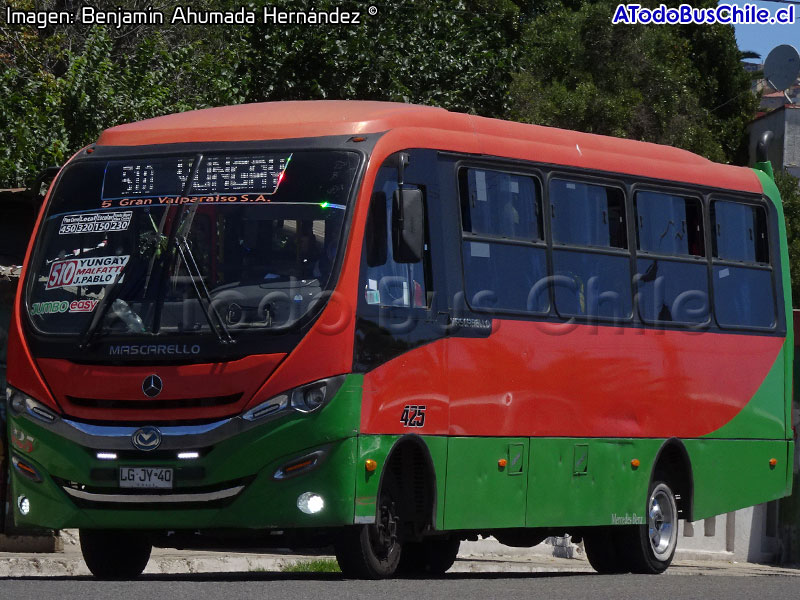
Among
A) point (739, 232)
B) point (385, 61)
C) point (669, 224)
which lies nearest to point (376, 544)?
point (669, 224)

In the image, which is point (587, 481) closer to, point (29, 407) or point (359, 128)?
point (359, 128)

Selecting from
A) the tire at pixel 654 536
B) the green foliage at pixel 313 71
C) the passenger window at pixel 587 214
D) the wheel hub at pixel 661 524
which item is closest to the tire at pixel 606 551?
the tire at pixel 654 536

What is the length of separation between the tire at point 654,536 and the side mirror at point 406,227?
4.11 meters

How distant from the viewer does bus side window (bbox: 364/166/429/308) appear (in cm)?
1032

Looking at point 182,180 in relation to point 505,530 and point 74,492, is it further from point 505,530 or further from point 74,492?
point 505,530

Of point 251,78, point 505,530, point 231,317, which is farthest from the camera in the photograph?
point 251,78

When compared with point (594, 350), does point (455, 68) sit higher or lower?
higher

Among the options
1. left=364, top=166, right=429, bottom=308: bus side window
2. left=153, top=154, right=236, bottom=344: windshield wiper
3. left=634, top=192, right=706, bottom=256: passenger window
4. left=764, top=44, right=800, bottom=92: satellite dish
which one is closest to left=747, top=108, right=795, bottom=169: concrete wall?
left=764, top=44, right=800, bottom=92: satellite dish

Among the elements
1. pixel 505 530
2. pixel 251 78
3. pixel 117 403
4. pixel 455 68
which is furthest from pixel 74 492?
pixel 455 68

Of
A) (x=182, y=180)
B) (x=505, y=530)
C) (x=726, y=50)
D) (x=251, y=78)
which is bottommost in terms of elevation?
(x=505, y=530)

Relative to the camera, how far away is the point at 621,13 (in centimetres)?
4528

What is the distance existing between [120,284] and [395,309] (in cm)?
174

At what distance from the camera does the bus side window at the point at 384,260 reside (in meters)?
10.3

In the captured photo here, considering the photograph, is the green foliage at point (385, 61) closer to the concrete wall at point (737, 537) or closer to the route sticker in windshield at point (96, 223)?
the concrete wall at point (737, 537)
